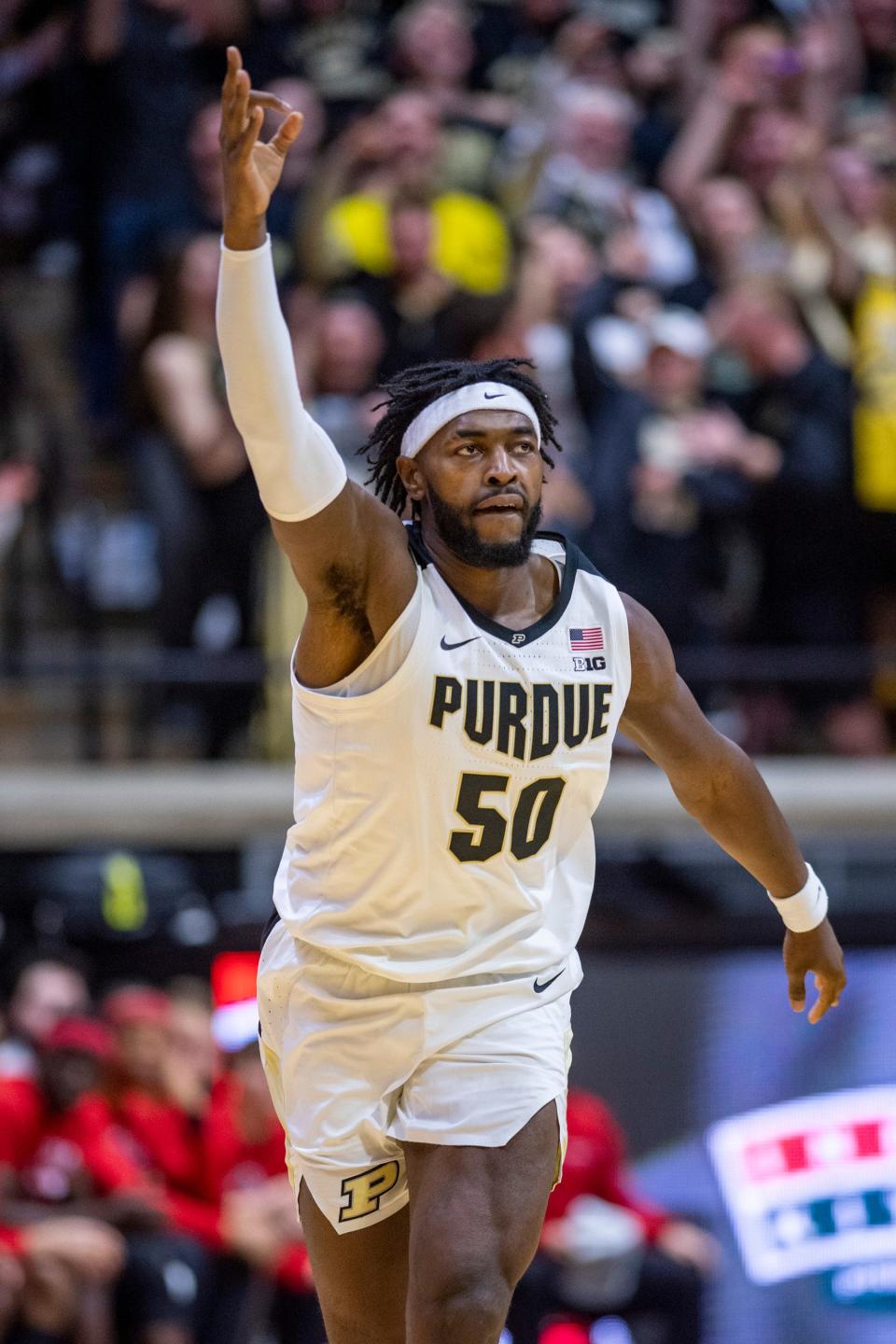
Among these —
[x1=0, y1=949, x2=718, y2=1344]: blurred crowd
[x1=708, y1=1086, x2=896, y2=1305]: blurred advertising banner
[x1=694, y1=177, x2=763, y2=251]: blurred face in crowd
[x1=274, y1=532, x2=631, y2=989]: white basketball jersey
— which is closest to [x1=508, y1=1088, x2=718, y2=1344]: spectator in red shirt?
[x1=0, y1=949, x2=718, y2=1344]: blurred crowd

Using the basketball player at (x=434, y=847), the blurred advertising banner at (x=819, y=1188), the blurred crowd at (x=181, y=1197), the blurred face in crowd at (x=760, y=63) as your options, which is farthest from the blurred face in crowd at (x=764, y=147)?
the basketball player at (x=434, y=847)

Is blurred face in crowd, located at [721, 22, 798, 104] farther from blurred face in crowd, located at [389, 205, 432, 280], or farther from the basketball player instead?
the basketball player

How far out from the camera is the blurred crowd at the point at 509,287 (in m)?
7.64

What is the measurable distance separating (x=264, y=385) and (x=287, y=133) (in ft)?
1.33

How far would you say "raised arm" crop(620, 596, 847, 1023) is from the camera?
4.00 metres

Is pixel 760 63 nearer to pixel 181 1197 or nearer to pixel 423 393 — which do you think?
pixel 181 1197

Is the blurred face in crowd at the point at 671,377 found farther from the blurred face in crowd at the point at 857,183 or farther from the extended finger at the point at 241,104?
the extended finger at the point at 241,104

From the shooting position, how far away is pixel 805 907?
14.2ft

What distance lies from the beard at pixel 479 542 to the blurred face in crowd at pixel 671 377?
4372 millimetres

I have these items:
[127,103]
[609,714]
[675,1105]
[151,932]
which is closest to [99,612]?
[151,932]

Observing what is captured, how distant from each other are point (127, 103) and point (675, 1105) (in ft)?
14.8

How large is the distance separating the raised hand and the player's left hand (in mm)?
1891

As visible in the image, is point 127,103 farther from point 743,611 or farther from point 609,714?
point 609,714

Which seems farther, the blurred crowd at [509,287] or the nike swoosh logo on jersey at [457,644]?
the blurred crowd at [509,287]
